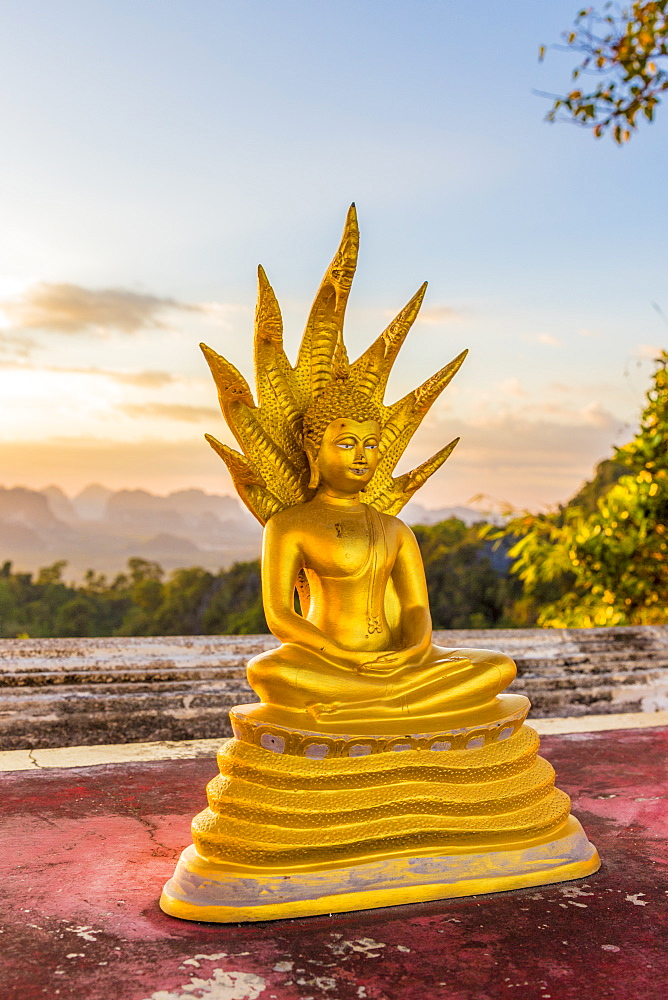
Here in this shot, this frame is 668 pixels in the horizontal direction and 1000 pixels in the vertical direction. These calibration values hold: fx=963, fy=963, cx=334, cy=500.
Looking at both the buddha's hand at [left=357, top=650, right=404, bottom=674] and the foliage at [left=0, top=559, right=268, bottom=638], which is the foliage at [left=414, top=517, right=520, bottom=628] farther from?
the buddha's hand at [left=357, top=650, right=404, bottom=674]

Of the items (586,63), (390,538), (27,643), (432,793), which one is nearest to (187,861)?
(432,793)

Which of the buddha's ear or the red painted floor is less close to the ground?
the buddha's ear

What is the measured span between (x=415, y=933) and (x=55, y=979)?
0.89 metres

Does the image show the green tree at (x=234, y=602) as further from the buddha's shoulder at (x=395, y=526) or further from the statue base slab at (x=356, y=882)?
the statue base slab at (x=356, y=882)

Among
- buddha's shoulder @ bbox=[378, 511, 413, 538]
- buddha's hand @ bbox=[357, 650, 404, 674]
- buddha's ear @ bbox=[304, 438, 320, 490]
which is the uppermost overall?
buddha's ear @ bbox=[304, 438, 320, 490]

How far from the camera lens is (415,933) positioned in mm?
2467

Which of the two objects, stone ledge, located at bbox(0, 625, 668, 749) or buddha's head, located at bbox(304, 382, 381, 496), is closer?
buddha's head, located at bbox(304, 382, 381, 496)

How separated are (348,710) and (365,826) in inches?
12.7

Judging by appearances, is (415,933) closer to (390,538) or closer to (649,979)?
(649,979)

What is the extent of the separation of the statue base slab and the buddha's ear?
3.90 feet

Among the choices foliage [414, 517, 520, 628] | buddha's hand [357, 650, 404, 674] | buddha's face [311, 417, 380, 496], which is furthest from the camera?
foliage [414, 517, 520, 628]

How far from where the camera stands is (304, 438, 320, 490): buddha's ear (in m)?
3.14

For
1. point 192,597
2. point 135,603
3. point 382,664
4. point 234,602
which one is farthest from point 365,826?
point 135,603

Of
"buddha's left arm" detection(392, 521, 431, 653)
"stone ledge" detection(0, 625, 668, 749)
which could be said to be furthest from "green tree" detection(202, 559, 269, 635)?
"buddha's left arm" detection(392, 521, 431, 653)
